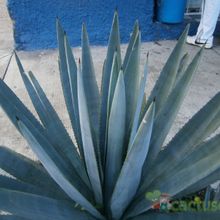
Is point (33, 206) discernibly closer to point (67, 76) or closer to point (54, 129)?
point (54, 129)

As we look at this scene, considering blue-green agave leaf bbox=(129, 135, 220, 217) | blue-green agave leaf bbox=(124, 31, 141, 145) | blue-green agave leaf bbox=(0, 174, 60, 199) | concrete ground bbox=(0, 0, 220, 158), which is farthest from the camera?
concrete ground bbox=(0, 0, 220, 158)

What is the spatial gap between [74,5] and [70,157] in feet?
9.80

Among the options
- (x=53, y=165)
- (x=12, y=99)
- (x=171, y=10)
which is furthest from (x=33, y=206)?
(x=171, y=10)

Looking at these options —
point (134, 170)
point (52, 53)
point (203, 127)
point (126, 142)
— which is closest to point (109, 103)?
point (126, 142)

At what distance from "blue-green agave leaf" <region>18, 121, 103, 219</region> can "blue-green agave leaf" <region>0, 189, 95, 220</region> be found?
6 cm

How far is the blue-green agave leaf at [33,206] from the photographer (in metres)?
0.99

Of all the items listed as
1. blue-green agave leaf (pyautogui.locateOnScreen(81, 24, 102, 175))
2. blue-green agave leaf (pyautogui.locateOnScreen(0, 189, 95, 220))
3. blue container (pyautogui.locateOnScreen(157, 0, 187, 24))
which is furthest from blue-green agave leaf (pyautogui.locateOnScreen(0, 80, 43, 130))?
blue container (pyautogui.locateOnScreen(157, 0, 187, 24))

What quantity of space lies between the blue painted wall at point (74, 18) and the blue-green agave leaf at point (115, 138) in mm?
2995

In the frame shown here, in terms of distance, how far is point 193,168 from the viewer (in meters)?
1.03

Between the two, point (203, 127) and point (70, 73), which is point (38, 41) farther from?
point (203, 127)

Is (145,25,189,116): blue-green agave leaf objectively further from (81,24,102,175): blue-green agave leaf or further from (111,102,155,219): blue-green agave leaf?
(111,102,155,219): blue-green agave leaf

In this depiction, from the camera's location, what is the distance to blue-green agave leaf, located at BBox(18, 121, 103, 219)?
99 centimetres

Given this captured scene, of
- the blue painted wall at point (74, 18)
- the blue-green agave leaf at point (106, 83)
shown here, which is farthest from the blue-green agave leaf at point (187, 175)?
the blue painted wall at point (74, 18)

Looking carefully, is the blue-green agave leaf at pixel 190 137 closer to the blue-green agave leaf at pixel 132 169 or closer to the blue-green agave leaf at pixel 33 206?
the blue-green agave leaf at pixel 132 169
